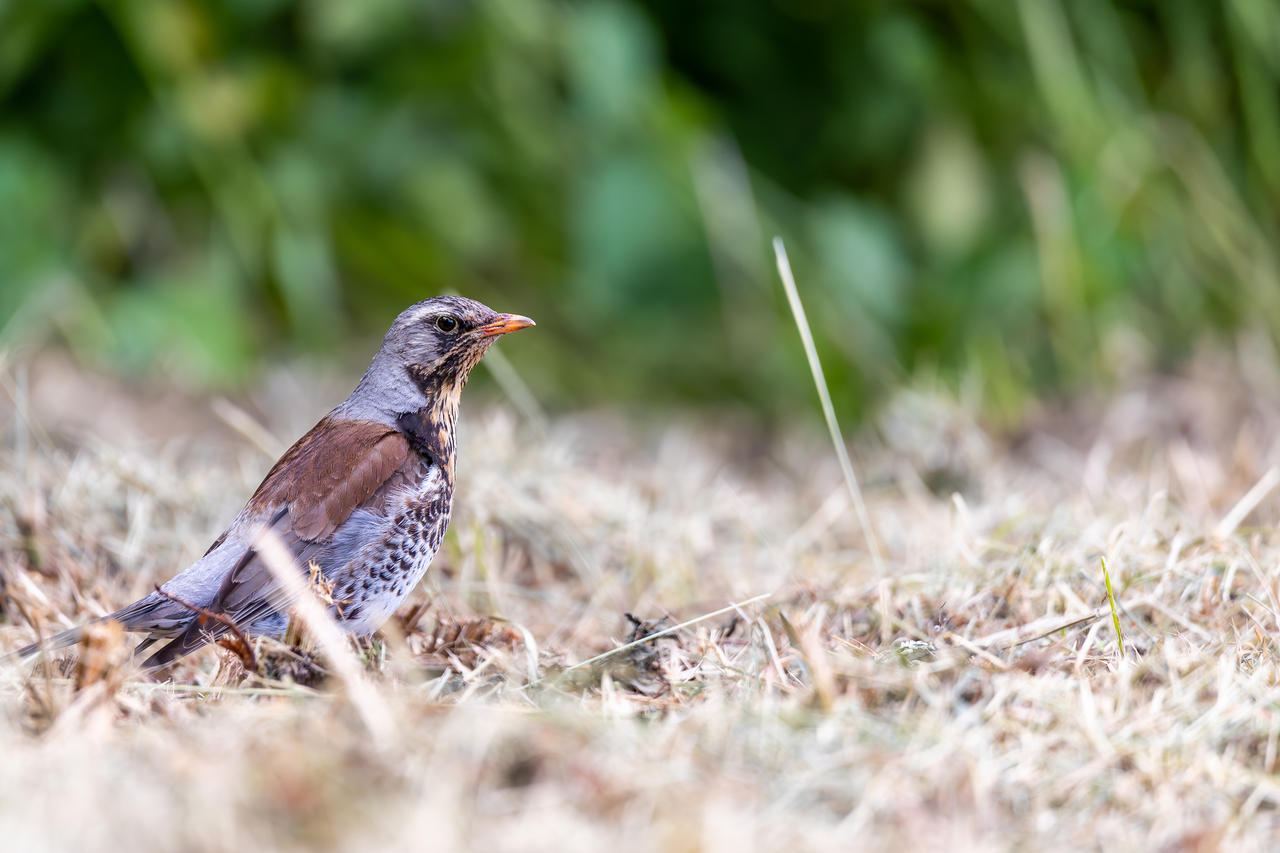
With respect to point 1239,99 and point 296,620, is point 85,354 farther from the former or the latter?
point 1239,99

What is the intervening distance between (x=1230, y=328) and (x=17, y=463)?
4659 mm

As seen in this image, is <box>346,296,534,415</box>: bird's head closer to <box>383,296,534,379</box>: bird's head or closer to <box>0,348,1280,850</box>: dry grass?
<box>383,296,534,379</box>: bird's head

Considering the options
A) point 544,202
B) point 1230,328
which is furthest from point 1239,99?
point 544,202

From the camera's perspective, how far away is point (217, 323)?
5199 millimetres

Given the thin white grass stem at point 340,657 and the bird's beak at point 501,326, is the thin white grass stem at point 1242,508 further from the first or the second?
the thin white grass stem at point 340,657

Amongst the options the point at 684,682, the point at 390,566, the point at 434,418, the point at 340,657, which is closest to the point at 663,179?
the point at 434,418

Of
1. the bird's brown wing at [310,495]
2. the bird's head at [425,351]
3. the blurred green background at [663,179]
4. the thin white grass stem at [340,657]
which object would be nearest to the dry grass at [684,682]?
the thin white grass stem at [340,657]

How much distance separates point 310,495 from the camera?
2.58 meters

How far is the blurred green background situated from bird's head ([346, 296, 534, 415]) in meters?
1.90

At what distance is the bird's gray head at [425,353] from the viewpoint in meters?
2.94

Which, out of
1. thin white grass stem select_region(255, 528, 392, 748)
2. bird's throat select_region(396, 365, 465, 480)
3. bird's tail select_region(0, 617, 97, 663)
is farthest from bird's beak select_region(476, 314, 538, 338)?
bird's tail select_region(0, 617, 97, 663)

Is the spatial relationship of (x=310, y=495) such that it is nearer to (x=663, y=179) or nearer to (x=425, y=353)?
(x=425, y=353)

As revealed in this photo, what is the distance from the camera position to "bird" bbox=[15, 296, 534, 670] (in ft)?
7.96

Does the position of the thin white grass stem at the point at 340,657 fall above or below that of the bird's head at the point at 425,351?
below
